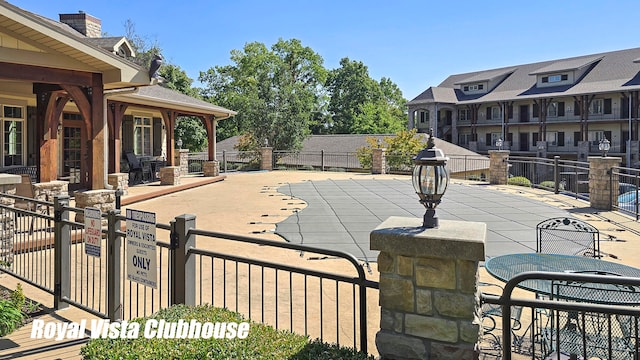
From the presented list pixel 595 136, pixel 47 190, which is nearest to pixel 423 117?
pixel 595 136

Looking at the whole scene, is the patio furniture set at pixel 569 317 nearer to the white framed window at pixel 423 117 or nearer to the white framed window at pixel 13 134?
the white framed window at pixel 13 134

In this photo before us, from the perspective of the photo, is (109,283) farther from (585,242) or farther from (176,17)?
(176,17)

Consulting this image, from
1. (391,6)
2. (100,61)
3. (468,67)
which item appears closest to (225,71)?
(468,67)

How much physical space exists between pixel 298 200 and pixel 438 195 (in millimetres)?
11144

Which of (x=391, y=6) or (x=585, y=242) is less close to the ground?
(x=391, y=6)

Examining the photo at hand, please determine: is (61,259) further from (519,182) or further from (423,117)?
(423,117)

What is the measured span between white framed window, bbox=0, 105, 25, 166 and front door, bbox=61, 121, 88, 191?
1.71 metres

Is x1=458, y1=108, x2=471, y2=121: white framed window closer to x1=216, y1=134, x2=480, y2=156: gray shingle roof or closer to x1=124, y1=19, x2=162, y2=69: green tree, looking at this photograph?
x1=216, y1=134, x2=480, y2=156: gray shingle roof

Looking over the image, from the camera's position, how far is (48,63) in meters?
8.38

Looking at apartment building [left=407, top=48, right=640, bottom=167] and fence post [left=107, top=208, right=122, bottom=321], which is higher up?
apartment building [left=407, top=48, right=640, bottom=167]

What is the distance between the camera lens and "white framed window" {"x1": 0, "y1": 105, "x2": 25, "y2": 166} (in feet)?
43.7

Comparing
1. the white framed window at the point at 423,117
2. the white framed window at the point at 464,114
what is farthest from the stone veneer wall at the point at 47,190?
the white framed window at the point at 464,114

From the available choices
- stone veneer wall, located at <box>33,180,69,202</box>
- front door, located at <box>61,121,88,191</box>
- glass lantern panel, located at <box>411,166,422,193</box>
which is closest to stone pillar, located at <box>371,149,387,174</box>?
front door, located at <box>61,121,88,191</box>

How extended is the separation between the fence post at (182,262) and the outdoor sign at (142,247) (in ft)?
0.55
